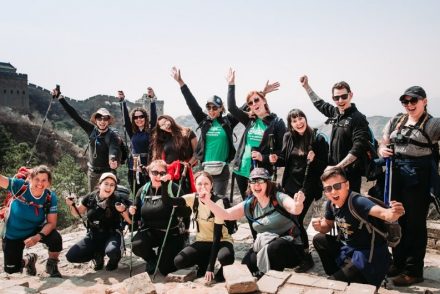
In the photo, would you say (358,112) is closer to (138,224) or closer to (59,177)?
(138,224)

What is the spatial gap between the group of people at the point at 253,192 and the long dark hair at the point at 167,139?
0.06 ft

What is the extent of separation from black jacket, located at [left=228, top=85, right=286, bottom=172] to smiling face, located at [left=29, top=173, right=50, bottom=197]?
114 inches

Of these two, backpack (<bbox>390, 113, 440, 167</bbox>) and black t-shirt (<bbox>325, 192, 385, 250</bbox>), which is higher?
backpack (<bbox>390, 113, 440, 167</bbox>)

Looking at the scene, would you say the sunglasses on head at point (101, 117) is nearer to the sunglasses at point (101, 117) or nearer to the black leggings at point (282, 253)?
the sunglasses at point (101, 117)

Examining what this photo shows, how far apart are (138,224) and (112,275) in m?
0.84

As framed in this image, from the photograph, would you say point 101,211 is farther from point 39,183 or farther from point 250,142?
point 250,142

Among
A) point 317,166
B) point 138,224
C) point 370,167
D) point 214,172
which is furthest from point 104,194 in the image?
point 370,167

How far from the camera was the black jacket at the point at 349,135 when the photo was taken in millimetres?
4979

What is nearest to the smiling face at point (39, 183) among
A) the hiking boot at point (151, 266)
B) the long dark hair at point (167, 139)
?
the long dark hair at point (167, 139)

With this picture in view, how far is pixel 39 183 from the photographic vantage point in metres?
5.87

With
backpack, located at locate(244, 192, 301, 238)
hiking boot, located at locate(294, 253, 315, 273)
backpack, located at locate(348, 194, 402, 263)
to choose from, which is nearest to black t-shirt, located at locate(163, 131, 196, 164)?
backpack, located at locate(244, 192, 301, 238)

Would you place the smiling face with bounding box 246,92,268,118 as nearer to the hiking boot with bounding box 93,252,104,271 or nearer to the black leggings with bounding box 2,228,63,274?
the hiking boot with bounding box 93,252,104,271

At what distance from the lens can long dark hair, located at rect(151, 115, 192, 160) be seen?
6516 millimetres

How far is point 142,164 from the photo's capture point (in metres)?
6.91
